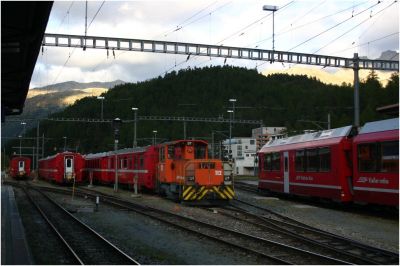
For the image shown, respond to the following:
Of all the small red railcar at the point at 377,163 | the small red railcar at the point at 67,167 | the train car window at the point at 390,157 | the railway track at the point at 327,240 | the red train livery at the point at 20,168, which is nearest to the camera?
the railway track at the point at 327,240

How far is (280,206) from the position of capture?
2248 centimetres

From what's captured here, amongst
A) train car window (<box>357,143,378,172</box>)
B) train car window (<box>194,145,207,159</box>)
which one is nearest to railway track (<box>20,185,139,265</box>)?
train car window (<box>194,145,207,159</box>)

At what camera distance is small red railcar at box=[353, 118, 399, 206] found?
16131mm

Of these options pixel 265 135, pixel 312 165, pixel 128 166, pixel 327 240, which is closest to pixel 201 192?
pixel 312 165

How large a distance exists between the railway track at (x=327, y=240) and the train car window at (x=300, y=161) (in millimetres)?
3568

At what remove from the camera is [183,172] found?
76.6 ft

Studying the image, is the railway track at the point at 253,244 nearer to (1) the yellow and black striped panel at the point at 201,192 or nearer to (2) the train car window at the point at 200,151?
(1) the yellow and black striped panel at the point at 201,192

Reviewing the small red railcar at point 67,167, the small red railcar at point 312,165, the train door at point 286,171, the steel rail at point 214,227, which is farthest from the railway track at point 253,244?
the small red railcar at point 67,167

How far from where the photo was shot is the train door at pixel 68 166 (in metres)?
45.9

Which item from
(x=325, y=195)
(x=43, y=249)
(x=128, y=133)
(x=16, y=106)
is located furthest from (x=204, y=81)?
(x=43, y=249)

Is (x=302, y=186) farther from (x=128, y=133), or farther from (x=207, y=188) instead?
(x=128, y=133)

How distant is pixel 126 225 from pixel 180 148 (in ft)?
28.5

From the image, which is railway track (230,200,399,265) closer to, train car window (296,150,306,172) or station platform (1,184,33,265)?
train car window (296,150,306,172)

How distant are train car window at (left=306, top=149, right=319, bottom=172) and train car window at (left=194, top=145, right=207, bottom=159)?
16.7 feet
